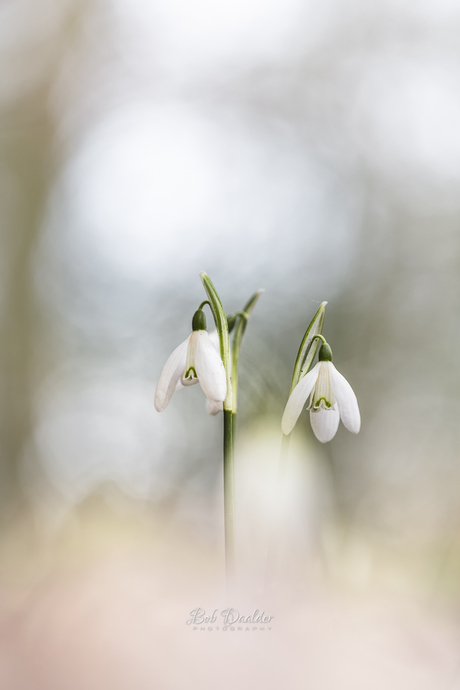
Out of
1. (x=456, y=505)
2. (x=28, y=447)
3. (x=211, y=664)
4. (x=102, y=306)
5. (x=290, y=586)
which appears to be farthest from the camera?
(x=102, y=306)

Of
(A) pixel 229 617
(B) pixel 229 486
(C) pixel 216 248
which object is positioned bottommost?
(A) pixel 229 617

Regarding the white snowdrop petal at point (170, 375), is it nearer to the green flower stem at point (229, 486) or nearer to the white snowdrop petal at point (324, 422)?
the green flower stem at point (229, 486)

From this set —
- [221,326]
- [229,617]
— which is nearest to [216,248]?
[221,326]

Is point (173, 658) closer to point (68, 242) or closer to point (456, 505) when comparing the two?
point (456, 505)

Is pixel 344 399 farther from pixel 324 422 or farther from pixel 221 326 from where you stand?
pixel 221 326

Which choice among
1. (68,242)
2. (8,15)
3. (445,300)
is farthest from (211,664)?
(8,15)

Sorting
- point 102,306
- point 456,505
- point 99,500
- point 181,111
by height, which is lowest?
A: point 99,500

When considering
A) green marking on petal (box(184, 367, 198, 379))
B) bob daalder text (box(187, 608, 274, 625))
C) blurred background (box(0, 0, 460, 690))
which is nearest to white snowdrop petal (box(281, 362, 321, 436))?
green marking on petal (box(184, 367, 198, 379))
